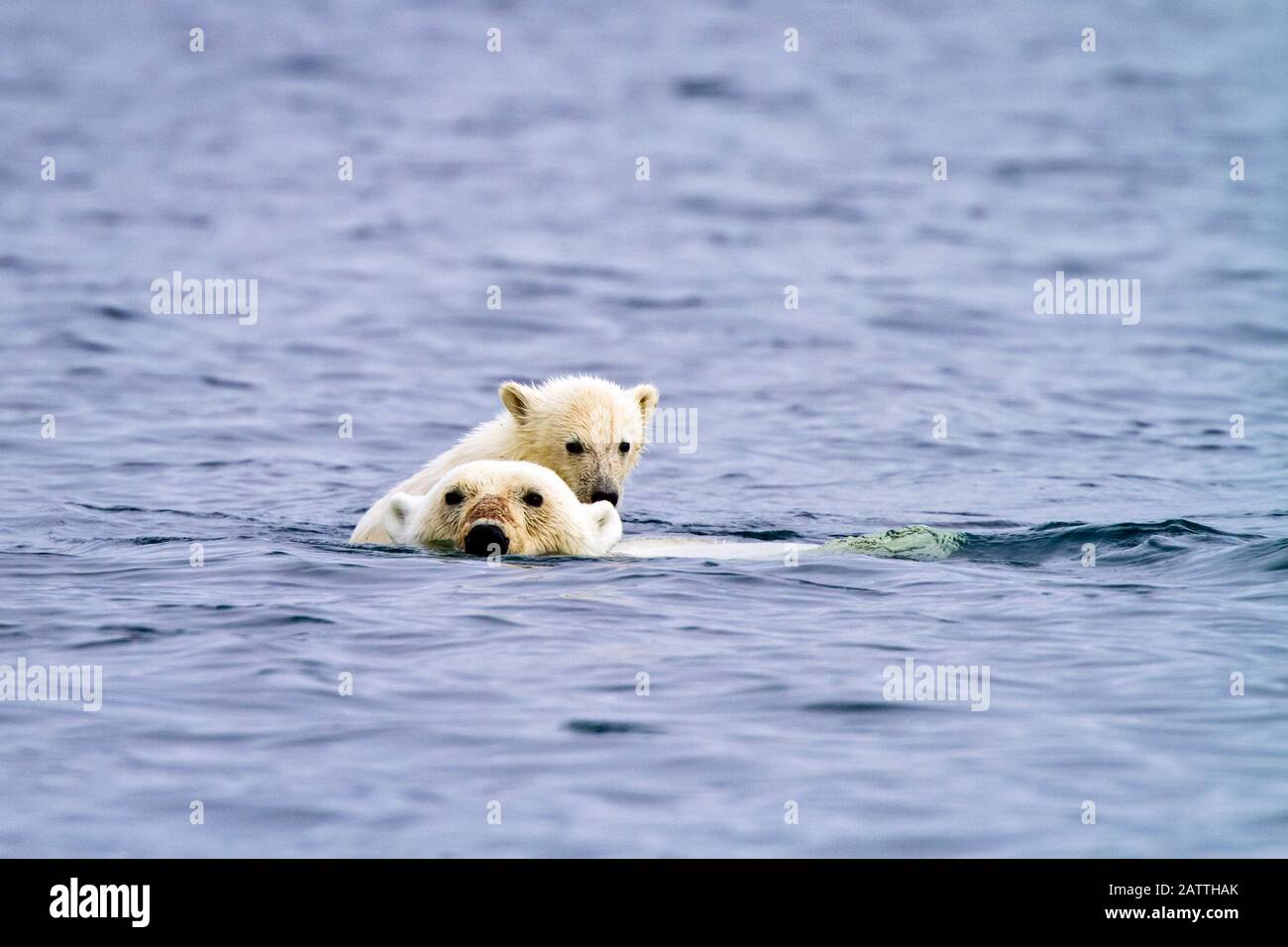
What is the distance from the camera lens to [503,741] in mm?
7000

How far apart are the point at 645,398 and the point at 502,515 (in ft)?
9.86

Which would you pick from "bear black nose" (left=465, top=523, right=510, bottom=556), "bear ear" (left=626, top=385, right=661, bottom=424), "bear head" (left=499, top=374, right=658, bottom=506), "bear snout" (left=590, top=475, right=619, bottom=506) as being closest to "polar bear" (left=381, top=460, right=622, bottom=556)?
"bear black nose" (left=465, top=523, right=510, bottom=556)

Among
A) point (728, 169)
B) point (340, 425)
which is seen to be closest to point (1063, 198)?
point (728, 169)

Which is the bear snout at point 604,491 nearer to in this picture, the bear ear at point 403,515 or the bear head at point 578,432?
the bear head at point 578,432

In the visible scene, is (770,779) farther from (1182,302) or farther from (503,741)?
(1182,302)

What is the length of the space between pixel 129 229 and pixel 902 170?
560 inches

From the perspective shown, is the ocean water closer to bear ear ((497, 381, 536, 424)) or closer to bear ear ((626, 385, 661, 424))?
bear ear ((626, 385, 661, 424))

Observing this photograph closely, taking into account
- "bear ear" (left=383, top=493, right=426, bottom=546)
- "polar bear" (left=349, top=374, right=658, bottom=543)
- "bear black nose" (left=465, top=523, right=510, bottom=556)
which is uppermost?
"polar bear" (left=349, top=374, right=658, bottom=543)

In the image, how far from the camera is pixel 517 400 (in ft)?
37.9

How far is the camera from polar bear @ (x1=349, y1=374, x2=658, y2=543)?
11328 mm

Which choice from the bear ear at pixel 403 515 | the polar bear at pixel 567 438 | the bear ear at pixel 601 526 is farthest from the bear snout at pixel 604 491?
the bear ear at pixel 403 515

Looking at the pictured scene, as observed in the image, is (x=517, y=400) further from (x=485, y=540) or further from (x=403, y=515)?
(x=485, y=540)

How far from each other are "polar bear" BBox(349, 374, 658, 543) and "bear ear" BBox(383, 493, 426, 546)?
32.0 inches

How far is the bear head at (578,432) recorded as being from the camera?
11398 millimetres
